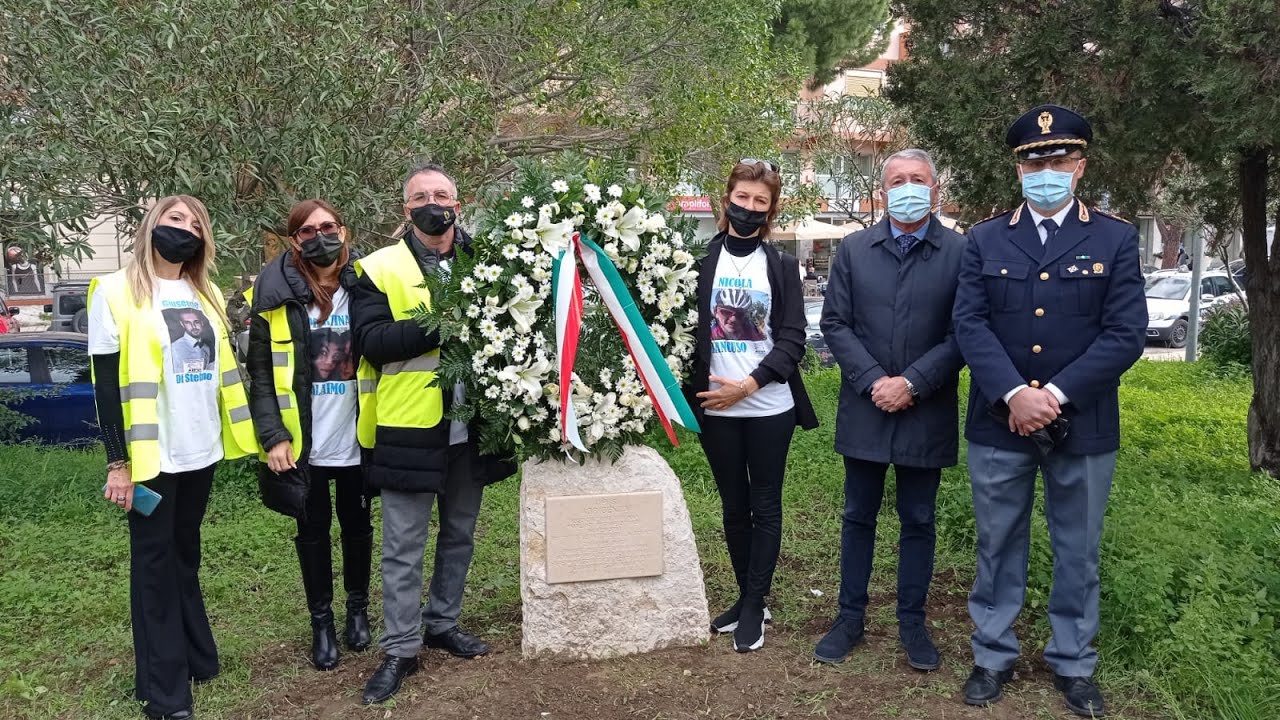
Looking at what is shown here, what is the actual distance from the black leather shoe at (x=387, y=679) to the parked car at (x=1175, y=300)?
20228 millimetres

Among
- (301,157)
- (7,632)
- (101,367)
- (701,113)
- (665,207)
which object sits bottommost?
(7,632)

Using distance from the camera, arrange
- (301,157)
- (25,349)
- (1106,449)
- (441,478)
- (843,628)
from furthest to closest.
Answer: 1. (25,349)
2. (301,157)
3. (843,628)
4. (441,478)
5. (1106,449)

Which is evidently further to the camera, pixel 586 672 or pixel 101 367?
pixel 586 672

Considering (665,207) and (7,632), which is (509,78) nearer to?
(665,207)

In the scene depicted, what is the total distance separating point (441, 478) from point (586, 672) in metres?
1.02

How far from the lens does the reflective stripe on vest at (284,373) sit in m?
3.96

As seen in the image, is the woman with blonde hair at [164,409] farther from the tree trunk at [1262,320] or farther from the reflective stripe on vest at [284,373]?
the tree trunk at [1262,320]

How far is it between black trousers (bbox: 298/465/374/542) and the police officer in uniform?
2.55 metres

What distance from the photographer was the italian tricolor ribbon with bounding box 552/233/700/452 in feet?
12.8

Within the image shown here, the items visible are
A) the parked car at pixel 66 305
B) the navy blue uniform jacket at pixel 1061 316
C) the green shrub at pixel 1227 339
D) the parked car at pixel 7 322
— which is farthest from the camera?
the parked car at pixel 66 305

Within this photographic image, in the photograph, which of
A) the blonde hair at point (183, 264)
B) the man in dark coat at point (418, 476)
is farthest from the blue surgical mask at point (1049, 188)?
the blonde hair at point (183, 264)

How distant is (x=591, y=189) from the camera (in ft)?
13.3

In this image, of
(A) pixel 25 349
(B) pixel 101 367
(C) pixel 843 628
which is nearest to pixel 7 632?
(B) pixel 101 367

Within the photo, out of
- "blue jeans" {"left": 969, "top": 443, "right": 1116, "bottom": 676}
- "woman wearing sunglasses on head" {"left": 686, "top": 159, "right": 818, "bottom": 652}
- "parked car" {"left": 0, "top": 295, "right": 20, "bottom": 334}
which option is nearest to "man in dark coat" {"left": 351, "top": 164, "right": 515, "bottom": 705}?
"woman wearing sunglasses on head" {"left": 686, "top": 159, "right": 818, "bottom": 652}
